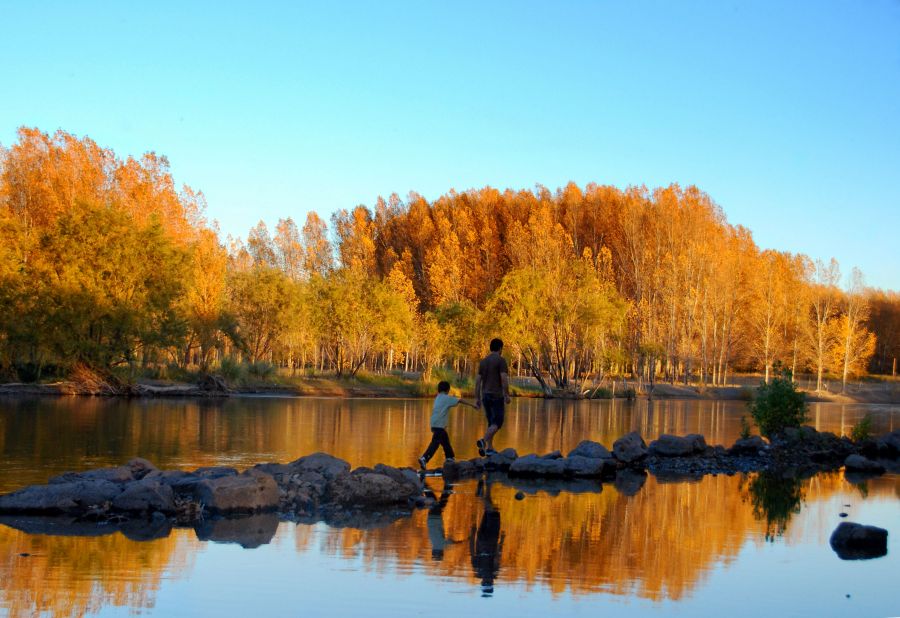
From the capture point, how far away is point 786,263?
7994 centimetres

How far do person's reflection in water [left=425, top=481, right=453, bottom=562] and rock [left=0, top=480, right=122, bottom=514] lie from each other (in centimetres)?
352

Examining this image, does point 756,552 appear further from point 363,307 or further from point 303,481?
point 363,307

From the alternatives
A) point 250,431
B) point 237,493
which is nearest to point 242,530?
point 237,493

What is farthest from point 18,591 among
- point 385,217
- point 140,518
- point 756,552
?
point 385,217

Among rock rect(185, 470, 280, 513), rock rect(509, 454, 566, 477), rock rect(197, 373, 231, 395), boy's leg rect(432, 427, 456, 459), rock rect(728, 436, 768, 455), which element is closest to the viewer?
rock rect(185, 470, 280, 513)

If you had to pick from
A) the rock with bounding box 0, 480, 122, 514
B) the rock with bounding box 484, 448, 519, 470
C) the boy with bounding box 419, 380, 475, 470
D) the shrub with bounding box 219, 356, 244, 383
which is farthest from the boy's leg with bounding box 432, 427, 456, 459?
the shrub with bounding box 219, 356, 244, 383

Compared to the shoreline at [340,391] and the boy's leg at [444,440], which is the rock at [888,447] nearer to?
the boy's leg at [444,440]

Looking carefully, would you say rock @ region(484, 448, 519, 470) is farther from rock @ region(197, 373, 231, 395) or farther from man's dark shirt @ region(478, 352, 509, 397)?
rock @ region(197, 373, 231, 395)

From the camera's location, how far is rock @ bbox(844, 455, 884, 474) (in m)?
16.9

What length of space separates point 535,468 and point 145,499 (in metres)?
6.43

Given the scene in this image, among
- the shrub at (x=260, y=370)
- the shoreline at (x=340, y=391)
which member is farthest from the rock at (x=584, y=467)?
the shrub at (x=260, y=370)

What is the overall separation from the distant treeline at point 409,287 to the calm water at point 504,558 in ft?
82.1

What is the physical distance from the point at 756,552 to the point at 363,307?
45.2 m

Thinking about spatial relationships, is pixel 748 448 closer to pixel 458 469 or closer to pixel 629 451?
pixel 629 451
